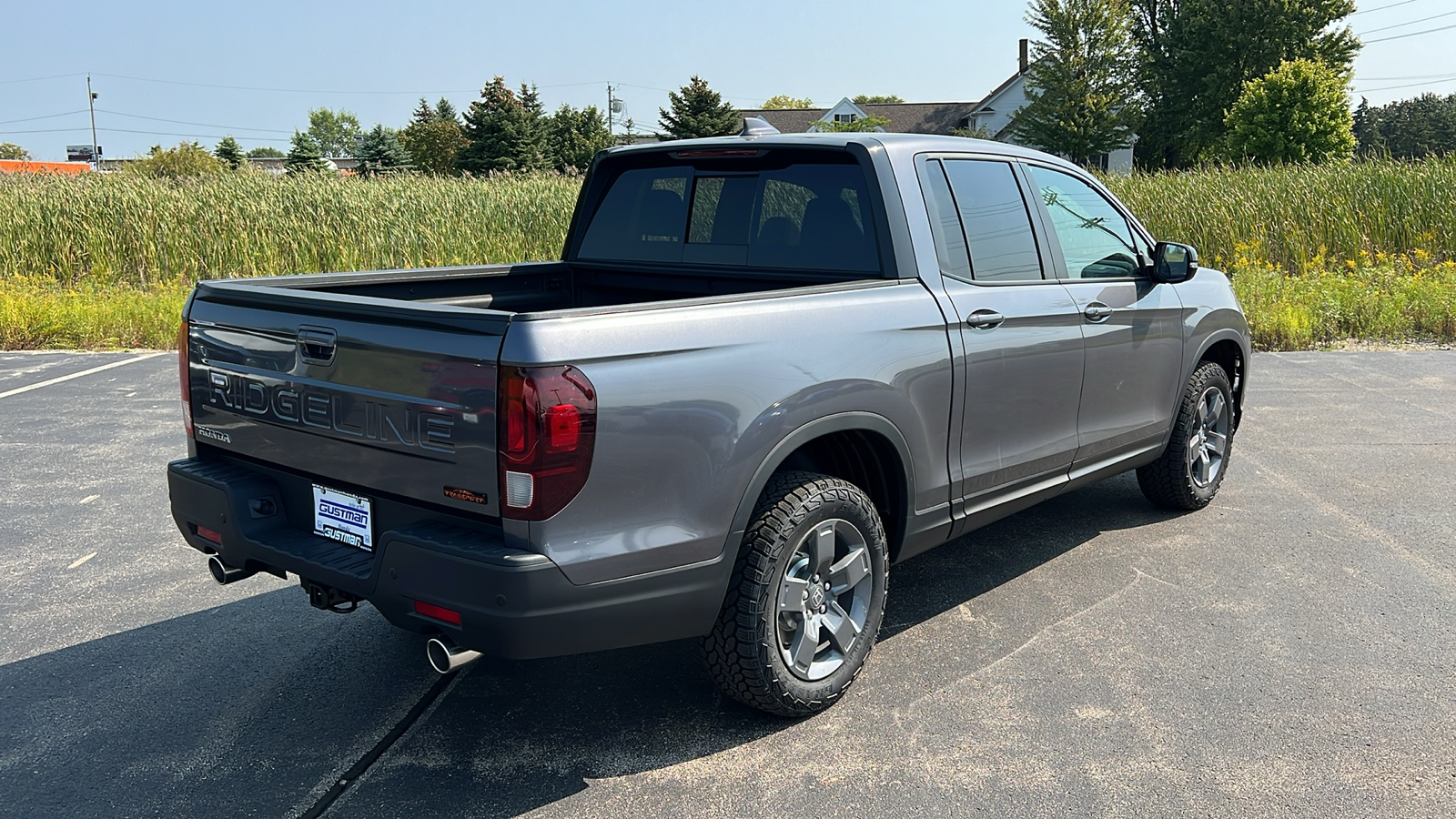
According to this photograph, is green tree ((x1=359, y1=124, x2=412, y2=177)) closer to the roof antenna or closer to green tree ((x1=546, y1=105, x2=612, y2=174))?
green tree ((x1=546, y1=105, x2=612, y2=174))

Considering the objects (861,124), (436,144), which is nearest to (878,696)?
(861,124)

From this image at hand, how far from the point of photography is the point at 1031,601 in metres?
4.58

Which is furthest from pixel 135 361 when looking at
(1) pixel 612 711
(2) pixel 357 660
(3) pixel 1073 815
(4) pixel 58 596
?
(3) pixel 1073 815

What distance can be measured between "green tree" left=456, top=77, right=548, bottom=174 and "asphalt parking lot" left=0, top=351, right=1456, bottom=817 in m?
52.6

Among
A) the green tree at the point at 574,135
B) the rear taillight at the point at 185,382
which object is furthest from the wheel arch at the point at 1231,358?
the green tree at the point at 574,135

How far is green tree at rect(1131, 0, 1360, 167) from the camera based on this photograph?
182 feet

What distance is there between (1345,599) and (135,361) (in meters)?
10.7

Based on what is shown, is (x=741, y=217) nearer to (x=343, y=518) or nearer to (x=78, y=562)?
(x=343, y=518)

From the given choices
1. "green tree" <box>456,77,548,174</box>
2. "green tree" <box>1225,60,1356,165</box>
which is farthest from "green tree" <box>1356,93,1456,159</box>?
"green tree" <box>456,77,548,174</box>

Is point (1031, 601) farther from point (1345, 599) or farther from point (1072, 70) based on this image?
point (1072, 70)

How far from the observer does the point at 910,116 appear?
7981 centimetres

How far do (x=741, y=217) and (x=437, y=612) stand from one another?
2.13 metres

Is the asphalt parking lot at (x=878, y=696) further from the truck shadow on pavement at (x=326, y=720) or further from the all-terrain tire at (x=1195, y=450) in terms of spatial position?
the all-terrain tire at (x=1195, y=450)

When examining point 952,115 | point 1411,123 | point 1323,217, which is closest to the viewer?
point 1323,217
